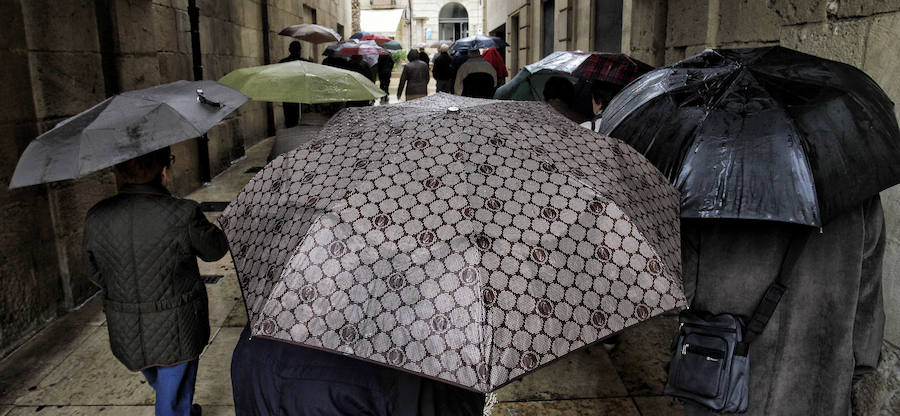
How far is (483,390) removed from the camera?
1354mm

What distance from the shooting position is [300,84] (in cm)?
486

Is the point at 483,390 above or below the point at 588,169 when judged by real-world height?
below

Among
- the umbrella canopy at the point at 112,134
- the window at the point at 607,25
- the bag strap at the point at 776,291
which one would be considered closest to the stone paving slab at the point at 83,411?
the umbrella canopy at the point at 112,134

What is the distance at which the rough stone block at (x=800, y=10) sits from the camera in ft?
11.7

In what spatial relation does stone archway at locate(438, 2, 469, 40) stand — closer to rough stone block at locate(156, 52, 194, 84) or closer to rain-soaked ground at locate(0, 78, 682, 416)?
rough stone block at locate(156, 52, 194, 84)

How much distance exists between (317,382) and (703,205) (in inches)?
52.1

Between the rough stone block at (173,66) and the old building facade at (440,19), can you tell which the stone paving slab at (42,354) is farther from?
the old building facade at (440,19)

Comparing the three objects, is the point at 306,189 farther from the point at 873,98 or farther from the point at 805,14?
the point at 805,14

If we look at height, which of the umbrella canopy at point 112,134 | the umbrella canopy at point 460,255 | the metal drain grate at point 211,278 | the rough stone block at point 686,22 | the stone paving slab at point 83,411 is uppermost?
the rough stone block at point 686,22

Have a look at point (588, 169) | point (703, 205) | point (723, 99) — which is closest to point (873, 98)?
point (723, 99)

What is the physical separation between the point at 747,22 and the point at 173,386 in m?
4.29

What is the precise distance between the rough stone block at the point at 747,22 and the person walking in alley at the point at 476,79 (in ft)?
17.4

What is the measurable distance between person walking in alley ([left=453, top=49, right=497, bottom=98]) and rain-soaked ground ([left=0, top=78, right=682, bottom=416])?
6.35m

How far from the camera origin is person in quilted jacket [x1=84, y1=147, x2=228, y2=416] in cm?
254
